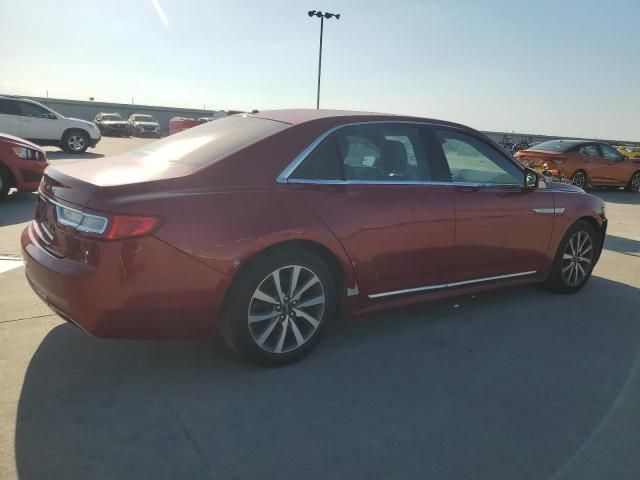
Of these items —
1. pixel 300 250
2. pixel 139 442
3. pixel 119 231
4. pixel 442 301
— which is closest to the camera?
pixel 139 442

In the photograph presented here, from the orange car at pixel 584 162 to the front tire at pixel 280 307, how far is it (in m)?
11.6

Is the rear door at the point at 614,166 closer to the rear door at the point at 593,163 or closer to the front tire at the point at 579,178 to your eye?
the rear door at the point at 593,163

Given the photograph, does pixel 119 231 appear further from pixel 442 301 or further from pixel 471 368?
pixel 442 301

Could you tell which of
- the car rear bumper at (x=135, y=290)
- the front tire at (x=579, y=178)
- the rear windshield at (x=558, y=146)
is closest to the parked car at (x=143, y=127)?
the rear windshield at (x=558, y=146)

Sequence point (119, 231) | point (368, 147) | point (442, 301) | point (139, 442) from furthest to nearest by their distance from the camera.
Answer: point (442, 301), point (368, 147), point (119, 231), point (139, 442)

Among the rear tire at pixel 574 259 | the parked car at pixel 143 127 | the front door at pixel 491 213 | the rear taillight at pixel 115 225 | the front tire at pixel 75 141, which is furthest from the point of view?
the parked car at pixel 143 127

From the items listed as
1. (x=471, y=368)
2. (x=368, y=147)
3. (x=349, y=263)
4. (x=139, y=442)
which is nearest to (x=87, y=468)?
(x=139, y=442)

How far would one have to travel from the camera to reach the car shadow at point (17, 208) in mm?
7141

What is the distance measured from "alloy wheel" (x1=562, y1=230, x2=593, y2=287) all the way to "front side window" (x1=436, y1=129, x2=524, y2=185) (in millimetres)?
988

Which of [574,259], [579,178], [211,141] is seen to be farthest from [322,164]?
[579,178]

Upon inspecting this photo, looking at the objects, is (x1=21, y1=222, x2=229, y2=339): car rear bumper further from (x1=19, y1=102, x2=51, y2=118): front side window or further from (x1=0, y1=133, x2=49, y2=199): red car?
(x1=19, y1=102, x2=51, y2=118): front side window

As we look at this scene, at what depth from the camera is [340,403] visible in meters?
3.01

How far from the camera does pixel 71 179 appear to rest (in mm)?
3074

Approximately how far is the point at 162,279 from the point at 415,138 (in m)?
2.18
